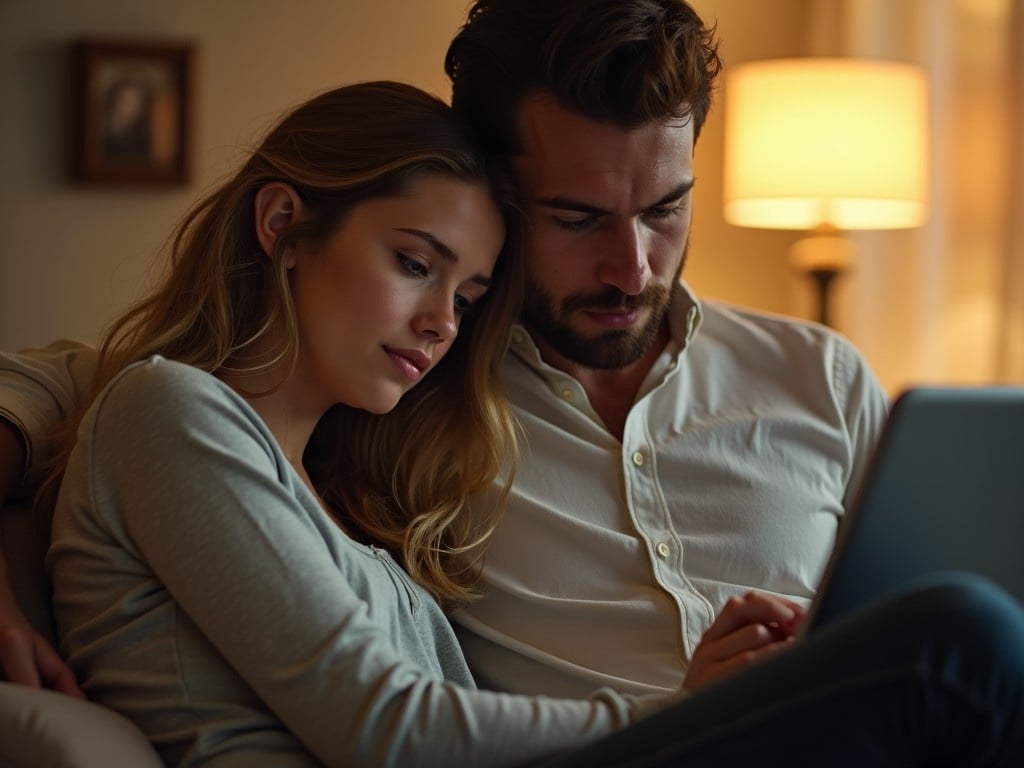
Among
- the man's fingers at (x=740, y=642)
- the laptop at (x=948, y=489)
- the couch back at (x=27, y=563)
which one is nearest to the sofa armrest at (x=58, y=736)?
the couch back at (x=27, y=563)

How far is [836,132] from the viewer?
9.28 feet

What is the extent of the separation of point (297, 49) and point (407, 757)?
9.10 feet

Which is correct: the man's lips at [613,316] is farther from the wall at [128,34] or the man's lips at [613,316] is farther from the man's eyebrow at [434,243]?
the wall at [128,34]

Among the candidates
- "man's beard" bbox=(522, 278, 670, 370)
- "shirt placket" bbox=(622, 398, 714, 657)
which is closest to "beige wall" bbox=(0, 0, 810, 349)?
"man's beard" bbox=(522, 278, 670, 370)

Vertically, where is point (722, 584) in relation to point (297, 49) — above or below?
below

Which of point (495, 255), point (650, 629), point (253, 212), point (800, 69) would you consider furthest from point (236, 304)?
point (800, 69)

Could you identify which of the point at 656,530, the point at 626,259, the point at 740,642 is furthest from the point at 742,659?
the point at 626,259

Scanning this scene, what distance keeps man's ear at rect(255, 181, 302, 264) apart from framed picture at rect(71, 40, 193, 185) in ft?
7.24

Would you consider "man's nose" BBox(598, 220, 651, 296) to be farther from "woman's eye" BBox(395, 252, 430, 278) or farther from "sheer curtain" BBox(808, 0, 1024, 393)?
"sheer curtain" BBox(808, 0, 1024, 393)

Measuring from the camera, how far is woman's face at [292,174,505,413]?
1.37 metres

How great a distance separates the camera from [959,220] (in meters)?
3.04

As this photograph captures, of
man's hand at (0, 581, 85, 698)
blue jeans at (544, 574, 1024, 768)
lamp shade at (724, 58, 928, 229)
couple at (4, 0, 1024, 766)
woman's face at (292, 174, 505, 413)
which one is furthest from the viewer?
lamp shade at (724, 58, 928, 229)

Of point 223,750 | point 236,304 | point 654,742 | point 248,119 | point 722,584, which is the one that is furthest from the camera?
point 248,119

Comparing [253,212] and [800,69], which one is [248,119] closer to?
[800,69]
